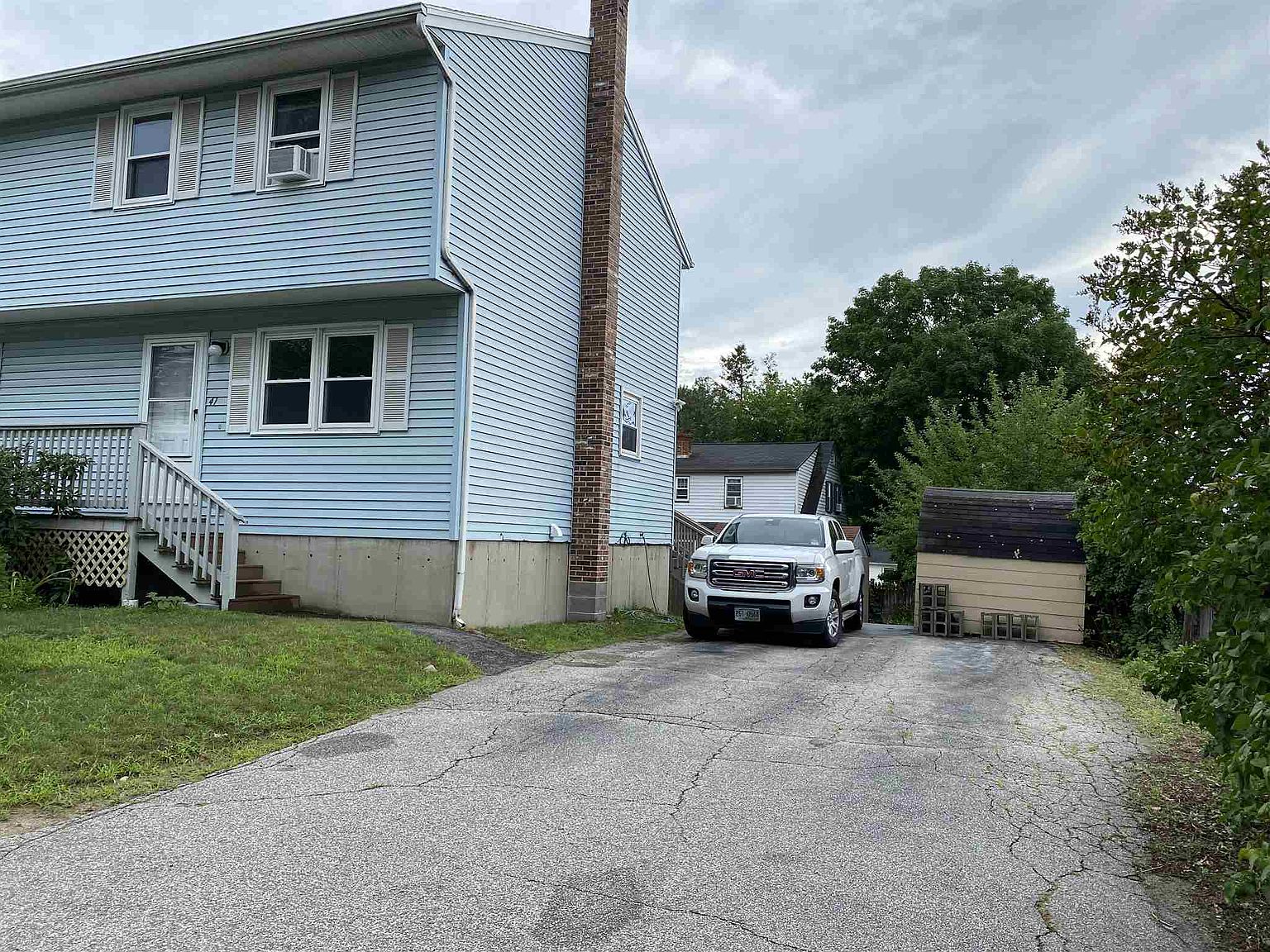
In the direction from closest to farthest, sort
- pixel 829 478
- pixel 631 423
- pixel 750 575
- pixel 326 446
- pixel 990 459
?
pixel 326 446 → pixel 750 575 → pixel 631 423 → pixel 990 459 → pixel 829 478

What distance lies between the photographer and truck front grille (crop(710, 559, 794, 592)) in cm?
1387

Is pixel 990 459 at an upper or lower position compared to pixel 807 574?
upper

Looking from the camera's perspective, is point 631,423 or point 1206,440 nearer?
point 1206,440

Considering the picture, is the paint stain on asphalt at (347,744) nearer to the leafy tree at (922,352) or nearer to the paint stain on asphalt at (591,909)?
the paint stain on asphalt at (591,909)

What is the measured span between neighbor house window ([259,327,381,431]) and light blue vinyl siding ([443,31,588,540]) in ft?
5.21

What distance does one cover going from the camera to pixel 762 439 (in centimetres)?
7012

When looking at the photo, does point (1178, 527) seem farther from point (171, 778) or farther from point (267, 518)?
point (267, 518)

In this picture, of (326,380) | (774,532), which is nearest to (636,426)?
(774,532)

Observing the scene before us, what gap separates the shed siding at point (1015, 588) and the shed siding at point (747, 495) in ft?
85.0

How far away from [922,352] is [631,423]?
30938mm

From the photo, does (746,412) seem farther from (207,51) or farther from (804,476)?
(207,51)

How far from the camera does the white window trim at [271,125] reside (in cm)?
1340

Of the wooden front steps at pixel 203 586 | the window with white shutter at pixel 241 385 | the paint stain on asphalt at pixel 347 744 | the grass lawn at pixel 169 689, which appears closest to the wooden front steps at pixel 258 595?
the wooden front steps at pixel 203 586

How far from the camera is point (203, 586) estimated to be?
1254 centimetres
